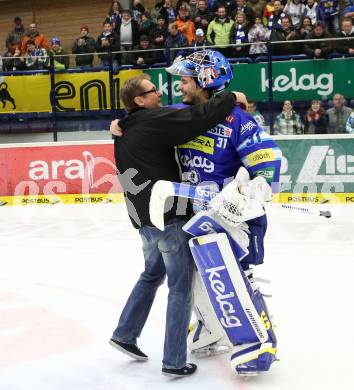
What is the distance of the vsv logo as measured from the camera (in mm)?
3742

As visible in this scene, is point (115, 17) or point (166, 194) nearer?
point (166, 194)

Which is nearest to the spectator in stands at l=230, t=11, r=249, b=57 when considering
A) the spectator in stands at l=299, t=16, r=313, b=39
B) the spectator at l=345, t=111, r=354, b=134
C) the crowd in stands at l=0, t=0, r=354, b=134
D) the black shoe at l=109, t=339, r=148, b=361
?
the crowd in stands at l=0, t=0, r=354, b=134

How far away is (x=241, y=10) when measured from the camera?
11844mm

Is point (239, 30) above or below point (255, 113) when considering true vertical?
above

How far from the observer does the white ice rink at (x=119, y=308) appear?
3902 mm

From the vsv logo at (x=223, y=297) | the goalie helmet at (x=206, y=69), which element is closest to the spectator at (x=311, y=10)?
the goalie helmet at (x=206, y=69)

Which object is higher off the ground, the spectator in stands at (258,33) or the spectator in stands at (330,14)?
the spectator in stands at (330,14)

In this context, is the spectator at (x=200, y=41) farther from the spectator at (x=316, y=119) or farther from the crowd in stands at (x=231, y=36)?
the spectator at (x=316, y=119)

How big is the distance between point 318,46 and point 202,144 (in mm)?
7064

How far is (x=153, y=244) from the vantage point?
155 inches

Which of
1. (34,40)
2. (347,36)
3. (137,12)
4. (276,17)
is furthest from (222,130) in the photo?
(34,40)

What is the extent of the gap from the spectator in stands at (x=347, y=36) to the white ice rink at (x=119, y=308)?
2556mm

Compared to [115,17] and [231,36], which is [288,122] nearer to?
[231,36]

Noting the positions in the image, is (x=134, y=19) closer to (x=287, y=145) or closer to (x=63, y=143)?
(x=63, y=143)
